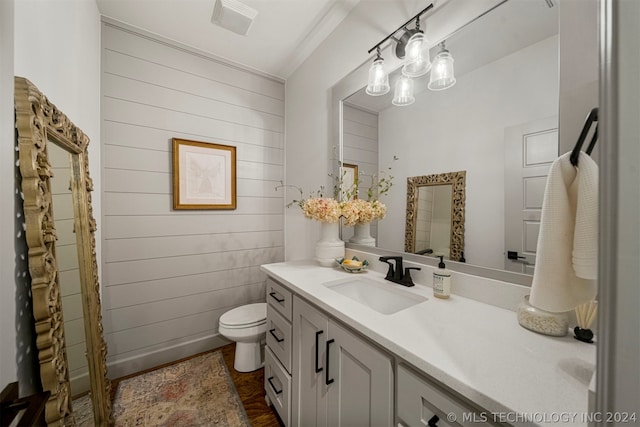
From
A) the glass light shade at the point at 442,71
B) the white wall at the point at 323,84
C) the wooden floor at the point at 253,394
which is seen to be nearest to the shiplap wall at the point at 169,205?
the white wall at the point at 323,84

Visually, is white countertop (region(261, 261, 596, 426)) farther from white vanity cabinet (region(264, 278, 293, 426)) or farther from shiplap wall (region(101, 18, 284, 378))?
→ shiplap wall (region(101, 18, 284, 378))

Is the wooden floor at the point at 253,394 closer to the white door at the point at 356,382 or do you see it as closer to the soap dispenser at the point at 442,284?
the white door at the point at 356,382

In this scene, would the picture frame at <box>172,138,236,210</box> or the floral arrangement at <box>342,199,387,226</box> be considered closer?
the floral arrangement at <box>342,199,387,226</box>

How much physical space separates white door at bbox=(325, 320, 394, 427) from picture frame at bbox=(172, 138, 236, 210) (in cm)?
162

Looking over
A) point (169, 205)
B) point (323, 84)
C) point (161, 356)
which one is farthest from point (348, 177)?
point (161, 356)

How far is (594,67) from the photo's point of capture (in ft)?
2.48

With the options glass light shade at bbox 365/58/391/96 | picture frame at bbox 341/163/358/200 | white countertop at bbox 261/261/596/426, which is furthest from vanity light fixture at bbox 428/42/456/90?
white countertop at bbox 261/261/596/426

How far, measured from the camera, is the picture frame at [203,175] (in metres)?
1.96

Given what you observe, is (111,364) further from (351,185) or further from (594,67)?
(594,67)

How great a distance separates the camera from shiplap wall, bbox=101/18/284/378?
1.77 m

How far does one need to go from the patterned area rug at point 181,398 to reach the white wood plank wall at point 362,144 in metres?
1.38

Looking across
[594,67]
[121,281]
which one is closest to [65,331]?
[121,281]

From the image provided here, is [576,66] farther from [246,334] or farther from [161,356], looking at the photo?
[161,356]

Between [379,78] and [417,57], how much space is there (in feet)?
0.85
